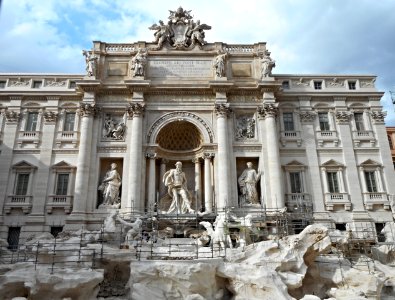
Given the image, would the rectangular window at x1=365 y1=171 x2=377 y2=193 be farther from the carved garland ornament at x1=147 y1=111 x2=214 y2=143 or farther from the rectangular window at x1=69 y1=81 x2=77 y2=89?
the rectangular window at x1=69 y1=81 x2=77 y2=89

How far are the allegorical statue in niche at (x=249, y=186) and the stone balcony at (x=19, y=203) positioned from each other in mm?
13980

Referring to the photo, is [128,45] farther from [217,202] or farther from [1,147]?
[217,202]

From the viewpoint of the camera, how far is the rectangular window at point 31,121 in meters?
27.3

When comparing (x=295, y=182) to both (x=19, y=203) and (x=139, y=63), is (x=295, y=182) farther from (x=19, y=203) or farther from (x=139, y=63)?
(x=19, y=203)

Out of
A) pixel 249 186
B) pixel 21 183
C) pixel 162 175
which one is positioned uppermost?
pixel 162 175

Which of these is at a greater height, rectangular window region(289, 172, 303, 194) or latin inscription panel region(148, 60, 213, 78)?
latin inscription panel region(148, 60, 213, 78)

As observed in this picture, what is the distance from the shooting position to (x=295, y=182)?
26234mm

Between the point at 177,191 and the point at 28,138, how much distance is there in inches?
450

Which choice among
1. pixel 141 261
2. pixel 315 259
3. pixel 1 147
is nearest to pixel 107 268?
pixel 141 261

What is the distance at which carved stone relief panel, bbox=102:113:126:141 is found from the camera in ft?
86.7

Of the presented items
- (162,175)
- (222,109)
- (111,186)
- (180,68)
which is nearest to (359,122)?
(222,109)

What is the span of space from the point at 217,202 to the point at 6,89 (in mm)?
17632

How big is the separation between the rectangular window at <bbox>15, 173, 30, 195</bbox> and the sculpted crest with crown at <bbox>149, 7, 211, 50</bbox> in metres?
13.1

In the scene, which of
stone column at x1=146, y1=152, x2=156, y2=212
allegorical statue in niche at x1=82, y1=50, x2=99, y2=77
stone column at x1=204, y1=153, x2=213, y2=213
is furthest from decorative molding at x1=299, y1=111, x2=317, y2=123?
allegorical statue in niche at x1=82, y1=50, x2=99, y2=77
